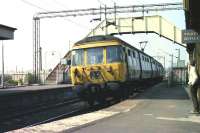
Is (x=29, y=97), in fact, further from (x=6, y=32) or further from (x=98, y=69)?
(x=98, y=69)

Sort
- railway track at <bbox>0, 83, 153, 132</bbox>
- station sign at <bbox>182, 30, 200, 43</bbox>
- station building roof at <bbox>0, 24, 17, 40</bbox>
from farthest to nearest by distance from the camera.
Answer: station building roof at <bbox>0, 24, 17, 40</bbox> → station sign at <bbox>182, 30, 200, 43</bbox> → railway track at <bbox>0, 83, 153, 132</bbox>

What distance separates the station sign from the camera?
704 inches

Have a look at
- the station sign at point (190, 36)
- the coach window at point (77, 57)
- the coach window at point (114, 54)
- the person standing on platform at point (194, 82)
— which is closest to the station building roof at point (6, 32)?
the coach window at point (77, 57)

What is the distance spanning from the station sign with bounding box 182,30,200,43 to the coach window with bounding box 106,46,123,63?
4.48 metres

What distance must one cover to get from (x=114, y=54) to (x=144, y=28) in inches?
1184

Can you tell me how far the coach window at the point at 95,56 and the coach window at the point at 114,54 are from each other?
0.35 m

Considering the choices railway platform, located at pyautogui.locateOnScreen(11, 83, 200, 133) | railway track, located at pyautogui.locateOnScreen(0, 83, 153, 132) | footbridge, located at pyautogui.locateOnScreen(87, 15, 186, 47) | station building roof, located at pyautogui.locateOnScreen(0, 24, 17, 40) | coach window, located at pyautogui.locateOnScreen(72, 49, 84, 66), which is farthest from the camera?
footbridge, located at pyautogui.locateOnScreen(87, 15, 186, 47)

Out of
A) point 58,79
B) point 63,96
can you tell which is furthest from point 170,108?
point 58,79

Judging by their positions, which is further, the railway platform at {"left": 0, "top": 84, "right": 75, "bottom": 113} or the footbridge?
the footbridge

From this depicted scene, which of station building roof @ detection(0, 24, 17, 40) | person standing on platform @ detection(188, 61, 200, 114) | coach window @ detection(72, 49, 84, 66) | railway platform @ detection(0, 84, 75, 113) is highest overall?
station building roof @ detection(0, 24, 17, 40)

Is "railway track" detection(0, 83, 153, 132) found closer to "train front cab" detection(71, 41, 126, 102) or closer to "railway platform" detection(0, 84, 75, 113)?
"train front cab" detection(71, 41, 126, 102)

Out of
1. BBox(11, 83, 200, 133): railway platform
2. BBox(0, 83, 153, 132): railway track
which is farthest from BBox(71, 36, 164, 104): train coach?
BBox(11, 83, 200, 133): railway platform

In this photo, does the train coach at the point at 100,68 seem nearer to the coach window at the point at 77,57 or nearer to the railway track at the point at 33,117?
the coach window at the point at 77,57

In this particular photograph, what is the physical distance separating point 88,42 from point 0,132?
8.92 m
